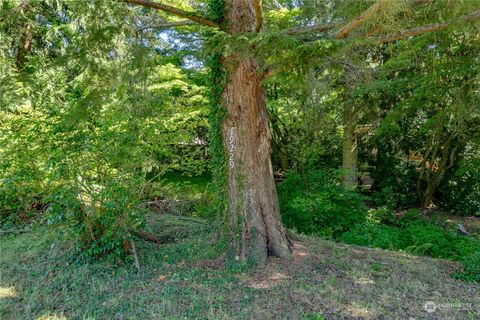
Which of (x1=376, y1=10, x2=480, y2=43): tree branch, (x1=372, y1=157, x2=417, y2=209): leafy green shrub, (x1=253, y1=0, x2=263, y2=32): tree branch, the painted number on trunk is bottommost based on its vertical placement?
(x1=372, y1=157, x2=417, y2=209): leafy green shrub

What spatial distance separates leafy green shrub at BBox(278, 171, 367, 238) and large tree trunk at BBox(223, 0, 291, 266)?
275 cm

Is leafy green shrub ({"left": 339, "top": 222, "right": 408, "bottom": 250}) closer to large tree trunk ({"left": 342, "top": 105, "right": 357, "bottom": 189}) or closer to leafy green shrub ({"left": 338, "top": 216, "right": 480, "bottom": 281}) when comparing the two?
leafy green shrub ({"left": 338, "top": 216, "right": 480, "bottom": 281})

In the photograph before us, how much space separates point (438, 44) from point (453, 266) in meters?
4.03

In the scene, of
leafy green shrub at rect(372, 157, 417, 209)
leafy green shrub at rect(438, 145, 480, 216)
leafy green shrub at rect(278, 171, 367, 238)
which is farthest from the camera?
leafy green shrub at rect(372, 157, 417, 209)

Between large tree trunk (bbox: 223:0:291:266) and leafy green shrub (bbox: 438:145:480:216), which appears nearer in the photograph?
large tree trunk (bbox: 223:0:291:266)

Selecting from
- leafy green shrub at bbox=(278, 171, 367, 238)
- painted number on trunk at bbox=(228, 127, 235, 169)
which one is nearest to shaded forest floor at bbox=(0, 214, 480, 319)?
painted number on trunk at bbox=(228, 127, 235, 169)

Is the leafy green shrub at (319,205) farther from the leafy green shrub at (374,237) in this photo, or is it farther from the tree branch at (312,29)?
the tree branch at (312,29)

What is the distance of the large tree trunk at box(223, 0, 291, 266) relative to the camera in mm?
3926

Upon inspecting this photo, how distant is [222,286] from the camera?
134 inches

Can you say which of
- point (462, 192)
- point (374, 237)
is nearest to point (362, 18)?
point (374, 237)

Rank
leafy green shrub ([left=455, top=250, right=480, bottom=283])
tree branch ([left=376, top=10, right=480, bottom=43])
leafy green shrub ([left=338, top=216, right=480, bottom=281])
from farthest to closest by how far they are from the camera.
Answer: leafy green shrub ([left=338, top=216, right=480, bottom=281]) < leafy green shrub ([left=455, top=250, right=480, bottom=283]) < tree branch ([left=376, top=10, right=480, bottom=43])

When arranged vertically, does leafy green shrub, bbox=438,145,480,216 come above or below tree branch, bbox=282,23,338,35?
below

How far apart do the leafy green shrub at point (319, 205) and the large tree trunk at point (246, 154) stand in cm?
275

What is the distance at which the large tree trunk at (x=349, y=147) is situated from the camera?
28.1 ft
